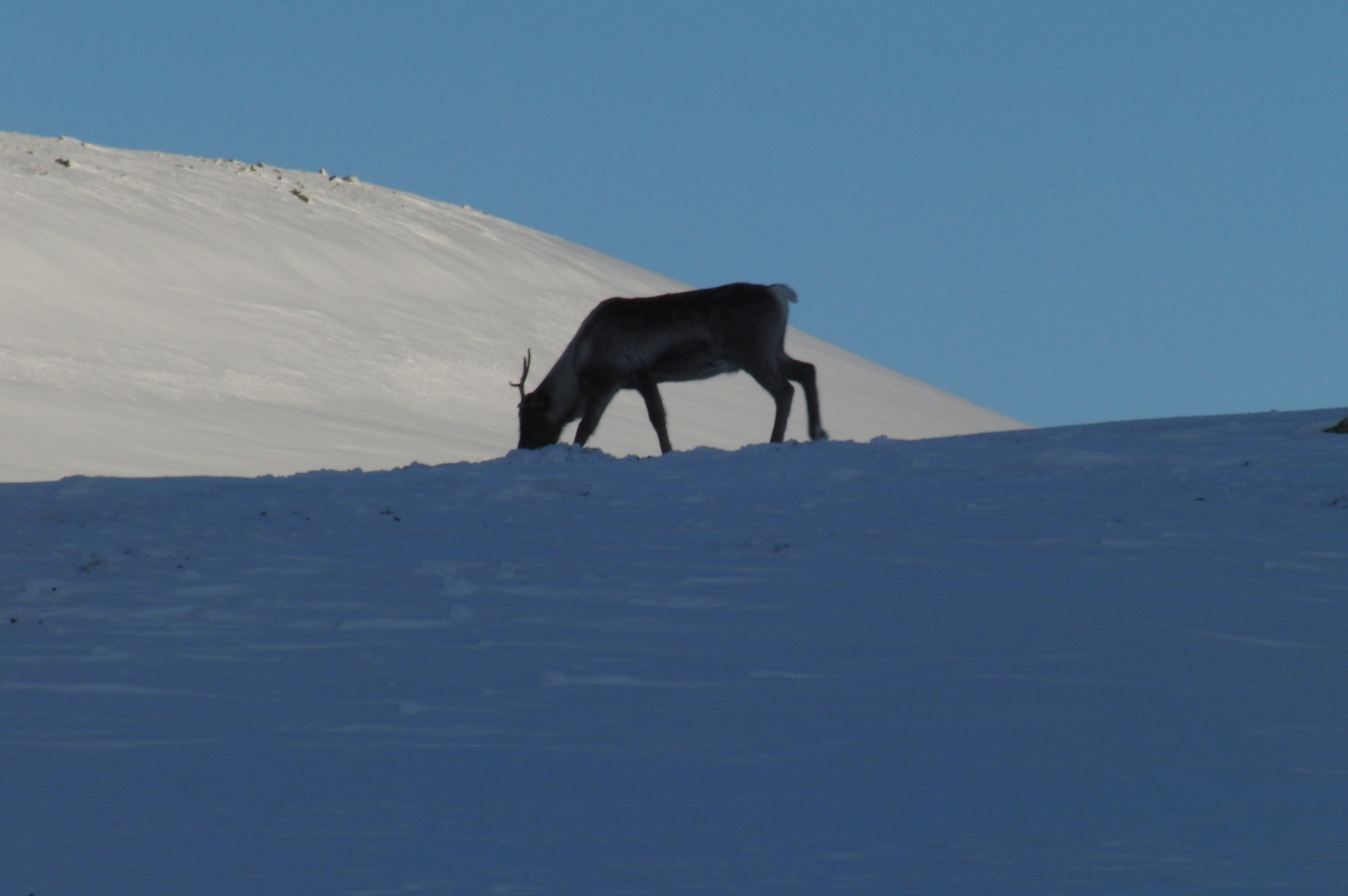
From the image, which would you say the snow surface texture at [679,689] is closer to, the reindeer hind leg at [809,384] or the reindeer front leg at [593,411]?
the reindeer hind leg at [809,384]

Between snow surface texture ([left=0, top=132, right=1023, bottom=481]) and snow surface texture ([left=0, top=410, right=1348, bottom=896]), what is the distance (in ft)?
30.4

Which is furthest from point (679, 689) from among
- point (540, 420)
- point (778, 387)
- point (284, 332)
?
point (284, 332)

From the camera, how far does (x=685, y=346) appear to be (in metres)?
13.2

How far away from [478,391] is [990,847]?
22907mm

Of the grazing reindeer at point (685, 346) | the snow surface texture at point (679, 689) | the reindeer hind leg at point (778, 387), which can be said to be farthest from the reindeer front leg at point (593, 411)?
the snow surface texture at point (679, 689)

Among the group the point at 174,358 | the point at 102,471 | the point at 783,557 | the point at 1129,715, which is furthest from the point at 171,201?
the point at 1129,715

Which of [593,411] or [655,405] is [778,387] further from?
[593,411]

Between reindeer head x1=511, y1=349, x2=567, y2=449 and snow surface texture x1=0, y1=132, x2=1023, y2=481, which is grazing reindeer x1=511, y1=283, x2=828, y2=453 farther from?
snow surface texture x1=0, y1=132, x2=1023, y2=481

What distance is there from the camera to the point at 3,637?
5.55 m

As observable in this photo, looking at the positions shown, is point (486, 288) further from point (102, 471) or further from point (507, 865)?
point (507, 865)

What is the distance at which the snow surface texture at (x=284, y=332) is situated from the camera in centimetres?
1975

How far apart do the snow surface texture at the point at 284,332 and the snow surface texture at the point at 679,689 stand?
9280mm

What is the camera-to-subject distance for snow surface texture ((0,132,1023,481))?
19.8m

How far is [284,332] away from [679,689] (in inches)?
914
